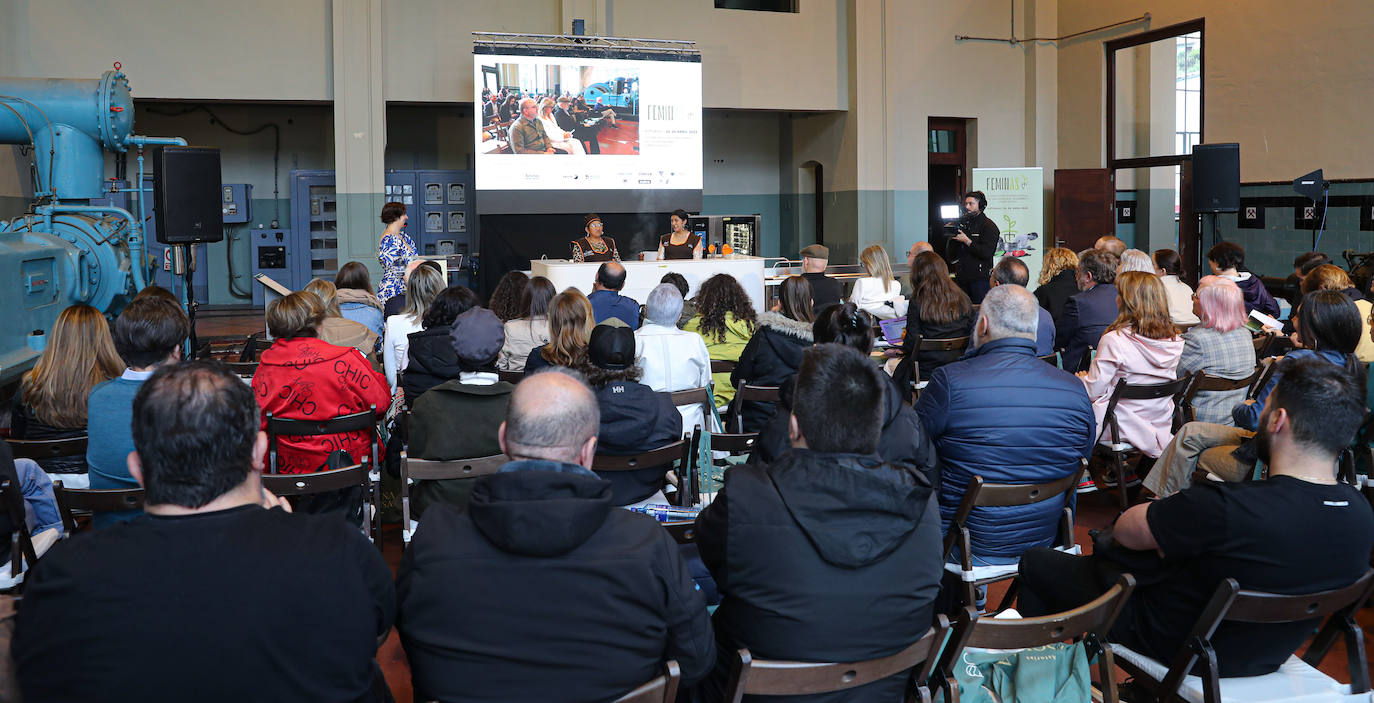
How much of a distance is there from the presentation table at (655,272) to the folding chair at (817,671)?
7119mm

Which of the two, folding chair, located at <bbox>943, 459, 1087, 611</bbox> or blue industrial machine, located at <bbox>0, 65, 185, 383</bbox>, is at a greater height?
blue industrial machine, located at <bbox>0, 65, 185, 383</bbox>

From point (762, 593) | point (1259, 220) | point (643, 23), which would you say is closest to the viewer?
point (762, 593)

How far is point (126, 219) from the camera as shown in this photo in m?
7.54

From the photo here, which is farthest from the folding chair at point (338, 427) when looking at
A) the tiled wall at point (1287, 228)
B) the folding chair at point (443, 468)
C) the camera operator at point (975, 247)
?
the tiled wall at point (1287, 228)

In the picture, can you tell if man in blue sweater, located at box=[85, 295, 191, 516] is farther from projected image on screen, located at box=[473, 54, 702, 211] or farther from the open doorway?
the open doorway

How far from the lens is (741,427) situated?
177 inches

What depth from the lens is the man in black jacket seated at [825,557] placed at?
1961 millimetres

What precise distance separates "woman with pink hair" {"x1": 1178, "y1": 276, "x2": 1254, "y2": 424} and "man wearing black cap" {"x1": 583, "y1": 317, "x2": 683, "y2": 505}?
248cm

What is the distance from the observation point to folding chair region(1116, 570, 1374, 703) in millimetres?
2119

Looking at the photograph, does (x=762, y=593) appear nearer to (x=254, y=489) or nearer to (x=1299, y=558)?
(x=254, y=489)

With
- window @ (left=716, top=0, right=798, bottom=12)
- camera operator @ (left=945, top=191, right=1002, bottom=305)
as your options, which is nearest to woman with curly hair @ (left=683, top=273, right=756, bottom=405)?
camera operator @ (left=945, top=191, right=1002, bottom=305)

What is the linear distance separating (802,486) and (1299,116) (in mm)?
10583

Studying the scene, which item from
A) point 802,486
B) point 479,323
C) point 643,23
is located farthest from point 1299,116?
point 802,486

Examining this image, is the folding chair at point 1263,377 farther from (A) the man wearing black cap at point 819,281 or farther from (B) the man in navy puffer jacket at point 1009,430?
(A) the man wearing black cap at point 819,281
